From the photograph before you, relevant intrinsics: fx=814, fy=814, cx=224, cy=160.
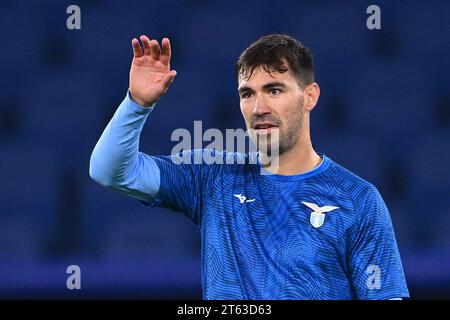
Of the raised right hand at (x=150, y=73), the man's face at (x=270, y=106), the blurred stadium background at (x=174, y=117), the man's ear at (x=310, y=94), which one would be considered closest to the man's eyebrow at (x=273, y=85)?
the man's face at (x=270, y=106)

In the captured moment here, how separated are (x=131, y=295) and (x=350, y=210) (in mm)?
1454

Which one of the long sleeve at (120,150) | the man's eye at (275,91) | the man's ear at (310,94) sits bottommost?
the long sleeve at (120,150)

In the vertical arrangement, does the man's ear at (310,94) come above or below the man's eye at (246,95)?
above

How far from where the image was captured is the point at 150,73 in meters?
1.92

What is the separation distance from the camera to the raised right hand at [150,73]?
1.90 meters

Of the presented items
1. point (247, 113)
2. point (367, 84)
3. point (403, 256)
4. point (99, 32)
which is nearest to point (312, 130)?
point (367, 84)

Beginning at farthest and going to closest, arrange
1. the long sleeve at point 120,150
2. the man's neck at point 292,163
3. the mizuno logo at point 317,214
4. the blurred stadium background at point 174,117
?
the blurred stadium background at point 174,117, the man's neck at point 292,163, the mizuno logo at point 317,214, the long sleeve at point 120,150

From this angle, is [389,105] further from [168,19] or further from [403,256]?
[168,19]

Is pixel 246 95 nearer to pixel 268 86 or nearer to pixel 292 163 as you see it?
pixel 268 86

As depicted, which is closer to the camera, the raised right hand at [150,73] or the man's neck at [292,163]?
the raised right hand at [150,73]

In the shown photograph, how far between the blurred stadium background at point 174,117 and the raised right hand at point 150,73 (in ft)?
4.84

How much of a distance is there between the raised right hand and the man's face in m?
0.23

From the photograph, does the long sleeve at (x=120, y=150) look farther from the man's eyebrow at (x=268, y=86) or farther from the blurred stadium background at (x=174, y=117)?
the blurred stadium background at (x=174, y=117)

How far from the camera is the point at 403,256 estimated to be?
3.35 metres
